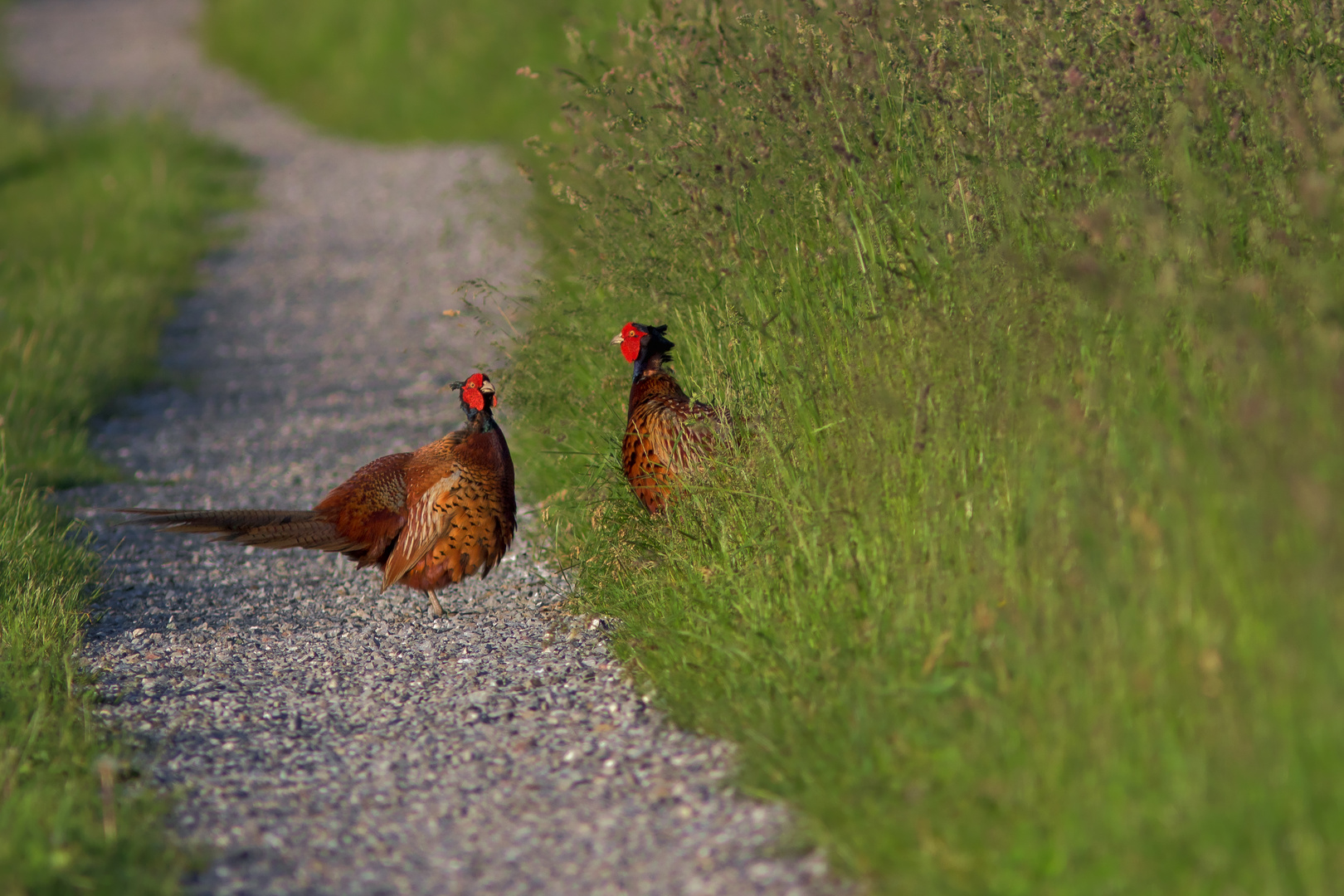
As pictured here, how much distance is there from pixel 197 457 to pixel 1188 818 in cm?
619

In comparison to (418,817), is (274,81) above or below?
above

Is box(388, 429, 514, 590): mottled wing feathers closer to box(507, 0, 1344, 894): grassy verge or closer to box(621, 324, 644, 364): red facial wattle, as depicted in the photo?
box(507, 0, 1344, 894): grassy verge

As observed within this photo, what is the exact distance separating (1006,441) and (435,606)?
2.51 metres

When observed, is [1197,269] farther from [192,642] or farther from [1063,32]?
[192,642]

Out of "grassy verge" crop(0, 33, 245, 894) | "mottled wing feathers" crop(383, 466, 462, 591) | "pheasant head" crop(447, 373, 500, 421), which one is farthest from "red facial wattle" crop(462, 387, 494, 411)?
"grassy verge" crop(0, 33, 245, 894)

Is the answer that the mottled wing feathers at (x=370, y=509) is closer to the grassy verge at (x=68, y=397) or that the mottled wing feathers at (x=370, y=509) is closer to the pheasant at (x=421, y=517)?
the pheasant at (x=421, y=517)

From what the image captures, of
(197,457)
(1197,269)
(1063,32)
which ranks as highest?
(1063,32)

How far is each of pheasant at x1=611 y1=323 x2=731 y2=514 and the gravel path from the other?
20.7 inches

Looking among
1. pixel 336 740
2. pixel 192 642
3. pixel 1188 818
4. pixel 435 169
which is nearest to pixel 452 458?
pixel 192 642

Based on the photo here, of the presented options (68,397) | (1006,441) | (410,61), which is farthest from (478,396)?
(410,61)

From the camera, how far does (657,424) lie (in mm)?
4801

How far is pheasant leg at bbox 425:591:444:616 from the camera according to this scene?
5.14 meters

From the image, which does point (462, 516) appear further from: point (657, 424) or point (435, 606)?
point (657, 424)

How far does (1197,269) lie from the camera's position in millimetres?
3340
